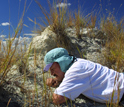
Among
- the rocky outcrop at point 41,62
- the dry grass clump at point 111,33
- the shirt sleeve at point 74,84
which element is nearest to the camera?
the shirt sleeve at point 74,84

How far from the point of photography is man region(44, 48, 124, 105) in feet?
4.56

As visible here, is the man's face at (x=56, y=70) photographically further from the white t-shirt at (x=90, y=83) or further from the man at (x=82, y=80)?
the white t-shirt at (x=90, y=83)

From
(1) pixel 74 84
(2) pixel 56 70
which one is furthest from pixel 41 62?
(1) pixel 74 84

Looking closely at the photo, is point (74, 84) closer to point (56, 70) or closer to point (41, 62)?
point (56, 70)

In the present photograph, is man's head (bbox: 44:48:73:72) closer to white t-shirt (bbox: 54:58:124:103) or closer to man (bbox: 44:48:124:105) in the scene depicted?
man (bbox: 44:48:124:105)

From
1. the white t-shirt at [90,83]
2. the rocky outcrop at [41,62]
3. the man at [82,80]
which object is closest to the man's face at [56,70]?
the man at [82,80]

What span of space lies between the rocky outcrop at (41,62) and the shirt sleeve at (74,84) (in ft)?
0.59

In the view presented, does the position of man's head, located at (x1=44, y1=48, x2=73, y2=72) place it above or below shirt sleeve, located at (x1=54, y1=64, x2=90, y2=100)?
above

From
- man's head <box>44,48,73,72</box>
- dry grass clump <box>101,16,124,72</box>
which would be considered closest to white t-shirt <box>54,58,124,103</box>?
man's head <box>44,48,73,72</box>

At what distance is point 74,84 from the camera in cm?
141

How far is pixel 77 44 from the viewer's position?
3.47m

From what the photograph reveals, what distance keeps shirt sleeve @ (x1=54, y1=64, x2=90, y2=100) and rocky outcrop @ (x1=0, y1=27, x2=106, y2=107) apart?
181 millimetres

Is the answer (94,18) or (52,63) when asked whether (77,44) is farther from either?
(52,63)

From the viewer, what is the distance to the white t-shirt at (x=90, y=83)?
1396 millimetres
